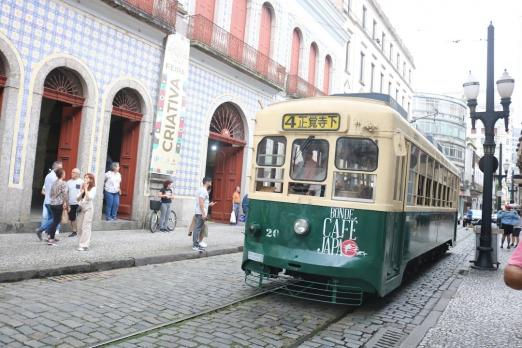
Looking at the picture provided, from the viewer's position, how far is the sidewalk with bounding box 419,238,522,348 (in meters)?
4.91

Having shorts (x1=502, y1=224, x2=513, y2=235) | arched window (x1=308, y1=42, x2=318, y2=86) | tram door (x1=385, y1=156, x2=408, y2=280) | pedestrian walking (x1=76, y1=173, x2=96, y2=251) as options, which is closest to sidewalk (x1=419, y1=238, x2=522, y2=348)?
tram door (x1=385, y1=156, x2=408, y2=280)

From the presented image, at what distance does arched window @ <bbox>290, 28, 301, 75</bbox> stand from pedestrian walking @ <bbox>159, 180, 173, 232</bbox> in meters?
9.69

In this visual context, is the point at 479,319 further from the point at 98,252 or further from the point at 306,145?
the point at 98,252

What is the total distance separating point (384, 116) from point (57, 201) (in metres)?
6.54

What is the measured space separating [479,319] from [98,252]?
647 cm

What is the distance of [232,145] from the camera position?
17.0m

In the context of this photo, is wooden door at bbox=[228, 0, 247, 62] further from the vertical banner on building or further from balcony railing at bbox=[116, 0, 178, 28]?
balcony railing at bbox=[116, 0, 178, 28]

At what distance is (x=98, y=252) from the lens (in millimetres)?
8562

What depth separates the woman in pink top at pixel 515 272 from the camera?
2572mm

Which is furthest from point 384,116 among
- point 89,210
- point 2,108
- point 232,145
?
point 232,145

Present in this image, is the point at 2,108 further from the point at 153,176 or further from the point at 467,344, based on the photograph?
the point at 467,344

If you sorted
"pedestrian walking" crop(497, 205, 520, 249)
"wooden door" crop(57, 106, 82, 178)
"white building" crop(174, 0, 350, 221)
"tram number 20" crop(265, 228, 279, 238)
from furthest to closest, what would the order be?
"pedestrian walking" crop(497, 205, 520, 249) < "white building" crop(174, 0, 350, 221) < "wooden door" crop(57, 106, 82, 178) < "tram number 20" crop(265, 228, 279, 238)

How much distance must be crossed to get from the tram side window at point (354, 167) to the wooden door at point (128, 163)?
27.0 feet

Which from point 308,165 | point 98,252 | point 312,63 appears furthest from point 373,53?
point 308,165
